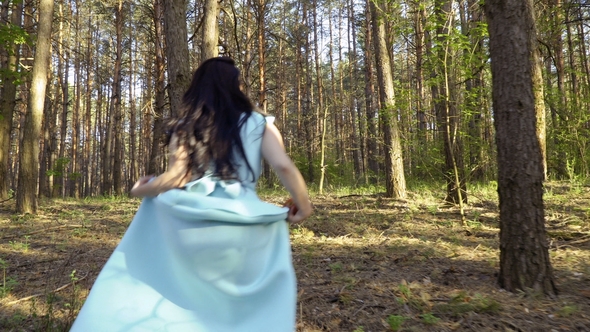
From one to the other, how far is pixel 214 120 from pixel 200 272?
646 mm

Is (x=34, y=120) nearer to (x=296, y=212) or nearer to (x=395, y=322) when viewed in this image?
(x=395, y=322)

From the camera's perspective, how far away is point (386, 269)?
14.5ft

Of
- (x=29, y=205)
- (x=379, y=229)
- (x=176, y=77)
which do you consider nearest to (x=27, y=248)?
(x=176, y=77)

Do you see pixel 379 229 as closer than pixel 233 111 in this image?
No

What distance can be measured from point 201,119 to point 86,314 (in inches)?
35.1

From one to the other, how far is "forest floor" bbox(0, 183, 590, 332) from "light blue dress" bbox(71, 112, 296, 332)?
5.23ft

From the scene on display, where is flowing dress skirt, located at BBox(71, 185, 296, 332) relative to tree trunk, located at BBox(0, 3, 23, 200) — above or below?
below

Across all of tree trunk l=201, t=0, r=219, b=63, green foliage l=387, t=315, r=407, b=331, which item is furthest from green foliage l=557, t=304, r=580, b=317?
tree trunk l=201, t=0, r=219, b=63

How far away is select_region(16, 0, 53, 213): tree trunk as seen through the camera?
30.7ft

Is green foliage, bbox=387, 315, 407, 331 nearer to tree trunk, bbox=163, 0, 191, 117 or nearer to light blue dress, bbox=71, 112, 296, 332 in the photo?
light blue dress, bbox=71, 112, 296, 332

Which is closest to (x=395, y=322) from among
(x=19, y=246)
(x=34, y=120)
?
(x=19, y=246)

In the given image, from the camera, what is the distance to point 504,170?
131 inches

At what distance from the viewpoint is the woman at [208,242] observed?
1603 millimetres

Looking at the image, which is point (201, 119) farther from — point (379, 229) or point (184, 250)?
point (379, 229)
